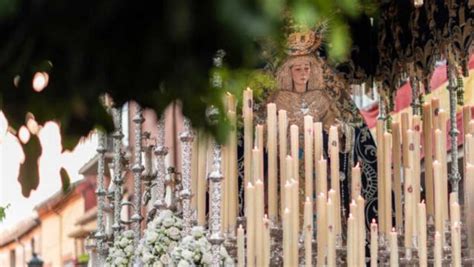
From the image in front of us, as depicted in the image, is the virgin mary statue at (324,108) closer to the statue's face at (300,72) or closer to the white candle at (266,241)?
the statue's face at (300,72)

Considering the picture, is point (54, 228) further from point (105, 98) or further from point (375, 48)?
point (105, 98)

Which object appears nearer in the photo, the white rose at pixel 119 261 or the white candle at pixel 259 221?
the white candle at pixel 259 221

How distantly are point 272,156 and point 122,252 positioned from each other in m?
1.42

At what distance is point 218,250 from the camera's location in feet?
23.5

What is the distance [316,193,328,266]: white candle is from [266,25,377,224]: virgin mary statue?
4.49 ft

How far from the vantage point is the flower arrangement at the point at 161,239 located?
24.7ft

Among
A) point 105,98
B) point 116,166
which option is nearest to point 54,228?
point 116,166

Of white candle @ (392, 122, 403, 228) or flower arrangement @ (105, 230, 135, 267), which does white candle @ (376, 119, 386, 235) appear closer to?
white candle @ (392, 122, 403, 228)

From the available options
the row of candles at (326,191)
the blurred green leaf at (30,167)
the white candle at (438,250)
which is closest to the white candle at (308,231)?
the row of candles at (326,191)

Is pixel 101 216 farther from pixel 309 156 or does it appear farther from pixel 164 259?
pixel 309 156

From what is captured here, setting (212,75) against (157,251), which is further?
(157,251)

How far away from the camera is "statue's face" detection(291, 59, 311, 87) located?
891 cm

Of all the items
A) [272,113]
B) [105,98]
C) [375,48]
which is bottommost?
[105,98]

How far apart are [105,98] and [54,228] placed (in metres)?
42.2
